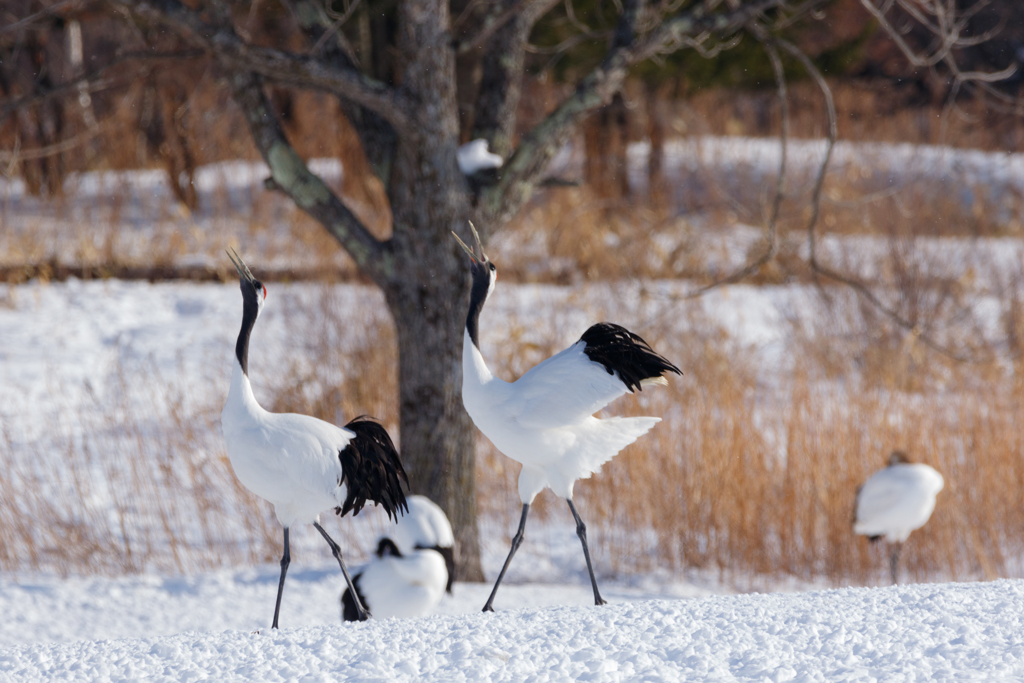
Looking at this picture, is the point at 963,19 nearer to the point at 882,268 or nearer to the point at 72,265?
the point at 882,268

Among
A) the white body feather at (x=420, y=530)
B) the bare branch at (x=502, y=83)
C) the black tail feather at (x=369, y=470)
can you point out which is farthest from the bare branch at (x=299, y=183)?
the black tail feather at (x=369, y=470)

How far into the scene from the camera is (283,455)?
2777mm

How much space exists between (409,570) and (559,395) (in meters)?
1.62

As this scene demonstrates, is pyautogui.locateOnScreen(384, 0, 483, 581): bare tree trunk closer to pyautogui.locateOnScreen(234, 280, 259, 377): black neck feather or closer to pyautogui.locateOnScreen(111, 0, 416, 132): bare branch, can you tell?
pyautogui.locateOnScreen(111, 0, 416, 132): bare branch

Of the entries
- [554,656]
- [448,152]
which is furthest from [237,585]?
[554,656]

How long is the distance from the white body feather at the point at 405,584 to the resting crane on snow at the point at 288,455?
964 millimetres

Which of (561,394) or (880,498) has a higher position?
(561,394)

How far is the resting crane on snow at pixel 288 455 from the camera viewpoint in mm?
2758

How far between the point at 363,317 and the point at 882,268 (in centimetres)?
505

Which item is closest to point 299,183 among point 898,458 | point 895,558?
point 898,458

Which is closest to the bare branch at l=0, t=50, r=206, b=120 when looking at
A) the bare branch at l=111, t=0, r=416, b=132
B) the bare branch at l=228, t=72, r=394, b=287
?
the bare branch at l=228, t=72, r=394, b=287

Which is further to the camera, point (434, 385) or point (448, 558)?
point (434, 385)

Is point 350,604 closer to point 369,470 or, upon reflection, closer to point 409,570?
point 409,570

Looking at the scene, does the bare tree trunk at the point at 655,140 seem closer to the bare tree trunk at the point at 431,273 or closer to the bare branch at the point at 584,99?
the bare branch at the point at 584,99
